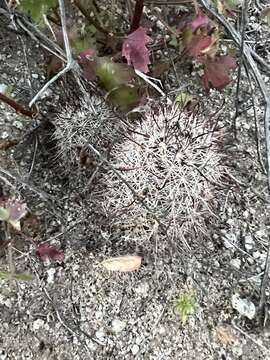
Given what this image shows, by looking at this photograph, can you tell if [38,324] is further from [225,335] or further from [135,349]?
[225,335]

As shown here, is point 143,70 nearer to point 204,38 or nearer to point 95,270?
point 204,38

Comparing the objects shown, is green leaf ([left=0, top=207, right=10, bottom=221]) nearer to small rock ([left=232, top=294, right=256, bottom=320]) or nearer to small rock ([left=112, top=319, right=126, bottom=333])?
small rock ([left=112, top=319, right=126, bottom=333])

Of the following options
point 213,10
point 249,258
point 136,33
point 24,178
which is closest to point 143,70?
point 136,33

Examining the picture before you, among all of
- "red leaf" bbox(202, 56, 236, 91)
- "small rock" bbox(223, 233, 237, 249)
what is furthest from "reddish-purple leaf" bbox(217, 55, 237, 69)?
"small rock" bbox(223, 233, 237, 249)

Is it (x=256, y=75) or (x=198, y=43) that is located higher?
(x=198, y=43)

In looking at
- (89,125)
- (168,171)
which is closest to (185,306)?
(168,171)

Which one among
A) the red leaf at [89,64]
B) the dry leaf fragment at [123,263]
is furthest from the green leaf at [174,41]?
the dry leaf fragment at [123,263]
